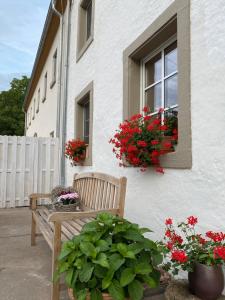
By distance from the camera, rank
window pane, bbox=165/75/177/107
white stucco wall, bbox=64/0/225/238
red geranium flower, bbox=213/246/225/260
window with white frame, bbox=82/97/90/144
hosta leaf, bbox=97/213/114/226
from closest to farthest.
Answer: red geranium flower, bbox=213/246/225/260 < hosta leaf, bbox=97/213/114/226 < white stucco wall, bbox=64/0/225/238 < window pane, bbox=165/75/177/107 < window with white frame, bbox=82/97/90/144

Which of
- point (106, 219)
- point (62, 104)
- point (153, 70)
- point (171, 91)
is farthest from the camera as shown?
point (62, 104)

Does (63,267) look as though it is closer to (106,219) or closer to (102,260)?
(102,260)

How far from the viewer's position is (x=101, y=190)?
12.2ft

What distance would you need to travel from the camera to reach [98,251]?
1.97m

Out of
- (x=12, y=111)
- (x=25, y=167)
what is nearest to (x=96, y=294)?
(x=25, y=167)

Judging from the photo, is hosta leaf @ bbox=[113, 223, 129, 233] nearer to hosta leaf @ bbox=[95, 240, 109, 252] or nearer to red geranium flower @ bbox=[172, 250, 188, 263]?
hosta leaf @ bbox=[95, 240, 109, 252]

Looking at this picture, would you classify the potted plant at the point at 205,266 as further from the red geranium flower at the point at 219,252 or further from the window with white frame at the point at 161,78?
the window with white frame at the point at 161,78

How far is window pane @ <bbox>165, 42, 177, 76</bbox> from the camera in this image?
10.9 feet

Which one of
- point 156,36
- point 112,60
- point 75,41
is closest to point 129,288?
point 156,36

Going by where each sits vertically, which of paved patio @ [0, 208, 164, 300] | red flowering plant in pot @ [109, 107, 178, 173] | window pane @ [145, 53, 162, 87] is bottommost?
paved patio @ [0, 208, 164, 300]

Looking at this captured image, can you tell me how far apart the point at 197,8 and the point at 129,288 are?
232cm

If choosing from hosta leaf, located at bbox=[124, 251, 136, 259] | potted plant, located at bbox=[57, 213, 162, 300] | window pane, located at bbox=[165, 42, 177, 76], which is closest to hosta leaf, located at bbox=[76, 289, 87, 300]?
potted plant, located at bbox=[57, 213, 162, 300]

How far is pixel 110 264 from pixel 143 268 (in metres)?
0.22

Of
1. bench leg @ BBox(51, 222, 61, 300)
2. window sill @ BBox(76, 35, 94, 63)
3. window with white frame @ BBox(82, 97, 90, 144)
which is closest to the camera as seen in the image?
bench leg @ BBox(51, 222, 61, 300)
